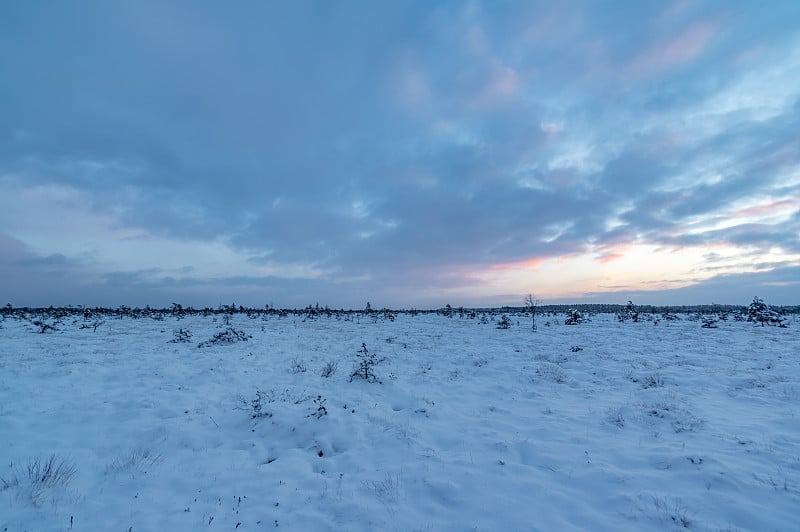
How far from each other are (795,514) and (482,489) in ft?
12.7

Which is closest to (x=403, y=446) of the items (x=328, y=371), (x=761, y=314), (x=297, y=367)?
(x=328, y=371)

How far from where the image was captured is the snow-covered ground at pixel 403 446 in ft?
16.5

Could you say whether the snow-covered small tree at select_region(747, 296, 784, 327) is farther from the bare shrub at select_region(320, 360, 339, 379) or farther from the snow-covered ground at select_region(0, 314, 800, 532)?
the bare shrub at select_region(320, 360, 339, 379)

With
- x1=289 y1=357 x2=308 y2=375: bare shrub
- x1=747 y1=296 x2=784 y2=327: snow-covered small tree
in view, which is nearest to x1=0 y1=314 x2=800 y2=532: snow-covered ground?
x1=289 y1=357 x2=308 y2=375: bare shrub

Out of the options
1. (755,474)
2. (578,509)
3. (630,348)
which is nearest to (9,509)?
(578,509)

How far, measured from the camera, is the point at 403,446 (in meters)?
7.50

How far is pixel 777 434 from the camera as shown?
7.21 metres

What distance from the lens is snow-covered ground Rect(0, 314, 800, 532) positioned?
503cm

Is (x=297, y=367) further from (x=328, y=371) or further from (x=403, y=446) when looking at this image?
(x=403, y=446)

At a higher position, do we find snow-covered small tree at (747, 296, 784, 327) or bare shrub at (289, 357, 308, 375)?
snow-covered small tree at (747, 296, 784, 327)

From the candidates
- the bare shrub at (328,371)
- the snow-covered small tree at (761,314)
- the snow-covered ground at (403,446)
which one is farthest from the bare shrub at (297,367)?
the snow-covered small tree at (761,314)

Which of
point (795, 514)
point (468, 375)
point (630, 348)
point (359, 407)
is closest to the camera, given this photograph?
point (795, 514)

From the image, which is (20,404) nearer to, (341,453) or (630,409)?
(341,453)

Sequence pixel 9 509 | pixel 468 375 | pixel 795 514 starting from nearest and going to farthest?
pixel 795 514 → pixel 9 509 → pixel 468 375
